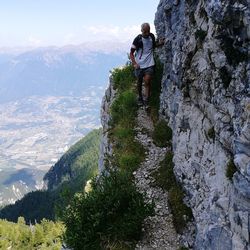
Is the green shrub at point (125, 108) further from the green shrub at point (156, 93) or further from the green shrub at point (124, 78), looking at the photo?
the green shrub at point (124, 78)

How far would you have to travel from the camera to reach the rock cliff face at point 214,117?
29.9 ft

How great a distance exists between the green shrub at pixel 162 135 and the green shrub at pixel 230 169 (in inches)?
285

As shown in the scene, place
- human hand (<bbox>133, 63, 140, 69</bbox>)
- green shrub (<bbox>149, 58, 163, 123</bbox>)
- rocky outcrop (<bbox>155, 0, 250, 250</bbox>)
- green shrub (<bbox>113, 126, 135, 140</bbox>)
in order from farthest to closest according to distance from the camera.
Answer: green shrub (<bbox>149, 58, 163, 123</bbox>) → human hand (<bbox>133, 63, 140, 69</bbox>) → green shrub (<bbox>113, 126, 135, 140</bbox>) → rocky outcrop (<bbox>155, 0, 250, 250</bbox>)

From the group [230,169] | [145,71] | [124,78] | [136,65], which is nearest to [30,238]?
[124,78]

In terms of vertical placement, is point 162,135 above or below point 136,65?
below

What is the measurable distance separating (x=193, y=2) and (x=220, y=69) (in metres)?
4.02

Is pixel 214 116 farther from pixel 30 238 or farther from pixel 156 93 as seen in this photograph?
pixel 30 238

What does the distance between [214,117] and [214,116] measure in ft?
0.08

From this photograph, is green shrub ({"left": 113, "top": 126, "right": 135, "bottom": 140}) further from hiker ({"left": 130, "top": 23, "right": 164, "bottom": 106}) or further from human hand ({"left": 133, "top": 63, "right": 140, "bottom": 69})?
human hand ({"left": 133, "top": 63, "right": 140, "bottom": 69})

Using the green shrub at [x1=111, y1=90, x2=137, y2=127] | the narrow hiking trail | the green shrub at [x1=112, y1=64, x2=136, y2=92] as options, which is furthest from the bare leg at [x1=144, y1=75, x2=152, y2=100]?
the green shrub at [x1=112, y1=64, x2=136, y2=92]

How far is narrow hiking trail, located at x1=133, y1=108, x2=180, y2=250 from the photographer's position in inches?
513

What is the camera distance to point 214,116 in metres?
11.0

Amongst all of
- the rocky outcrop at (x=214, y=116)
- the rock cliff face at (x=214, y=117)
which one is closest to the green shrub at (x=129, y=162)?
the rock cliff face at (x=214, y=117)

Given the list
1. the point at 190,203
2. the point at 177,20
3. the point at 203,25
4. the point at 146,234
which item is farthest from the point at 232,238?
the point at 177,20
